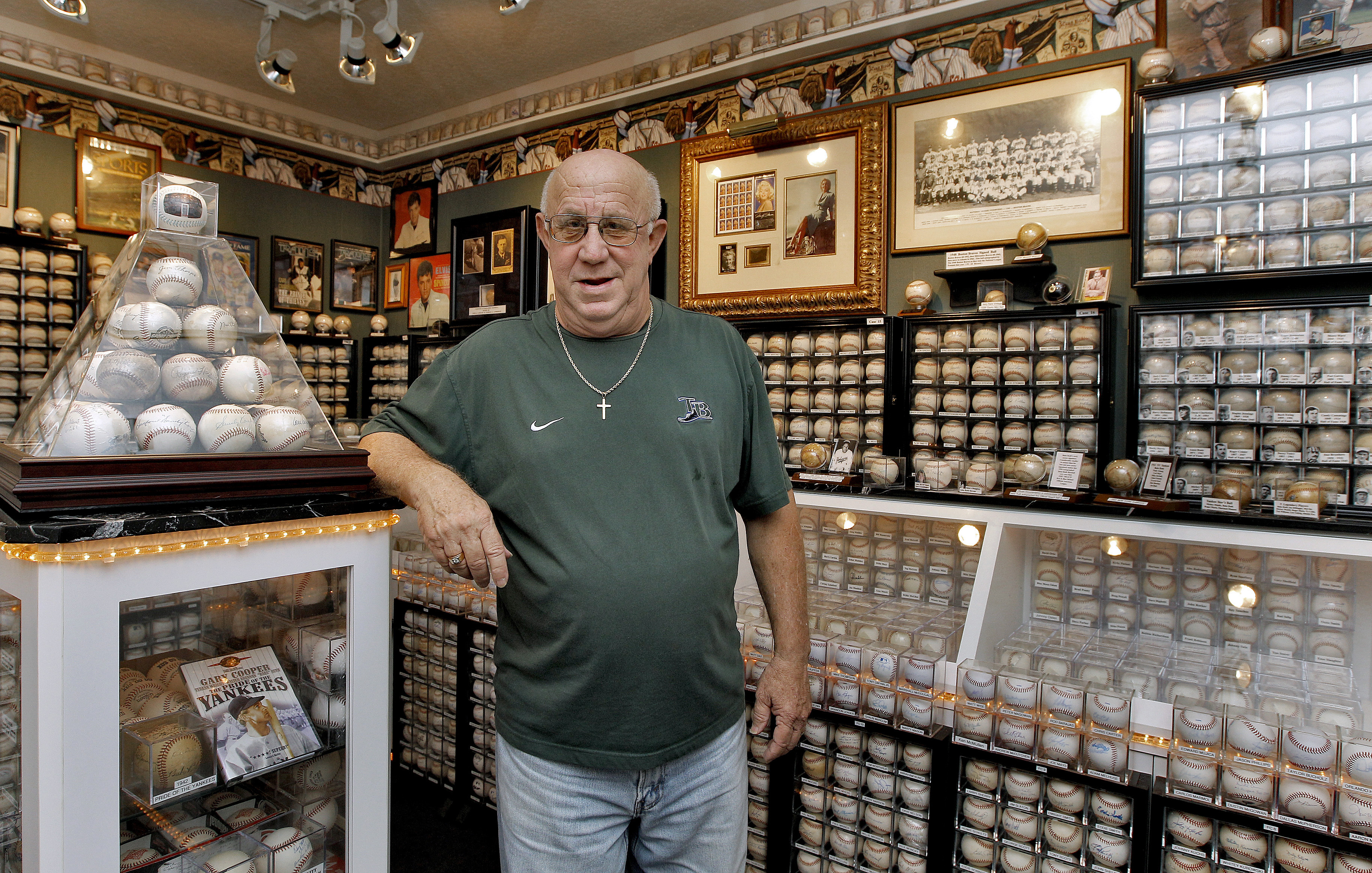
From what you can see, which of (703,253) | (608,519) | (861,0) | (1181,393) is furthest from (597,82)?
(608,519)

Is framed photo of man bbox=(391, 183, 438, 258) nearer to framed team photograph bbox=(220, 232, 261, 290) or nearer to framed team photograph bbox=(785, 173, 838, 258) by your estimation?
framed team photograph bbox=(220, 232, 261, 290)

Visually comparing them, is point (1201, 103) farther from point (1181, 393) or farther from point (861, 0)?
point (861, 0)

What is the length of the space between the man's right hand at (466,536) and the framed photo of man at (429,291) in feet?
15.0

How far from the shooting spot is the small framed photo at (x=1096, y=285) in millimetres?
3076

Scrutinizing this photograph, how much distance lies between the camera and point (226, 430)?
1.39m

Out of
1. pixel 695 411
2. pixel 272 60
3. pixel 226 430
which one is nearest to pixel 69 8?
pixel 272 60

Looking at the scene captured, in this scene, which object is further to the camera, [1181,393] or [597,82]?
[597,82]

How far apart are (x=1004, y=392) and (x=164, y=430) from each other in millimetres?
2835

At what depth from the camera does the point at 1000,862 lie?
2.20 meters

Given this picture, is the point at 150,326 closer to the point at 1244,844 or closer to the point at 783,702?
the point at 783,702

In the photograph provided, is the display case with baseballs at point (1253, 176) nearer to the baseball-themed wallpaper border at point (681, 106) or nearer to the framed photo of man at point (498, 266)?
the baseball-themed wallpaper border at point (681, 106)

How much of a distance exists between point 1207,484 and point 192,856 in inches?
125

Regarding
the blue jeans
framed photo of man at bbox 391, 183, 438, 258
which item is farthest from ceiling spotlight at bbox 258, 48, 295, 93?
the blue jeans

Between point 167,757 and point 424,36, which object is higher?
point 424,36
